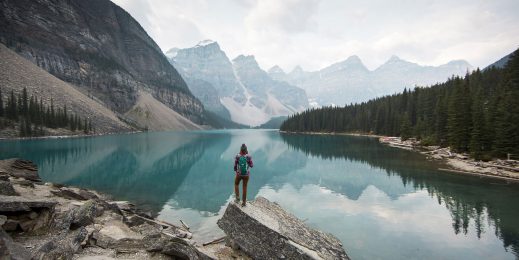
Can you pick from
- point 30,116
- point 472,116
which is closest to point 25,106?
point 30,116

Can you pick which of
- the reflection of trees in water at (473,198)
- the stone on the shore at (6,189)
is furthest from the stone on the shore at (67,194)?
the reflection of trees in water at (473,198)

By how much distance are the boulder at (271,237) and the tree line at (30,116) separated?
13710 centimetres

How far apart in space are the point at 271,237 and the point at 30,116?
150 m

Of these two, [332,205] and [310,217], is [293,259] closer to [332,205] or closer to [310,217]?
[310,217]

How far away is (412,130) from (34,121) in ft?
538

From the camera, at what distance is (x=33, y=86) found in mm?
145625

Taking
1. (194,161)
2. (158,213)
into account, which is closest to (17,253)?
(158,213)

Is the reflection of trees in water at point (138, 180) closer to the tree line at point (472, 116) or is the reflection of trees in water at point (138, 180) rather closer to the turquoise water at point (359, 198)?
the turquoise water at point (359, 198)

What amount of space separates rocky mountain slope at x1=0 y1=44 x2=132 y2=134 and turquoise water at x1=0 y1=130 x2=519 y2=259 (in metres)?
110

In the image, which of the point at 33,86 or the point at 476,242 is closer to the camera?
the point at 476,242

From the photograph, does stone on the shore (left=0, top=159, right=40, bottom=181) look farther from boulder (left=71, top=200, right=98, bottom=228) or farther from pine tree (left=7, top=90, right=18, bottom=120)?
pine tree (left=7, top=90, right=18, bottom=120)

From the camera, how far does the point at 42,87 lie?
5979 inches

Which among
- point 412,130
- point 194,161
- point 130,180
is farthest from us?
point 412,130

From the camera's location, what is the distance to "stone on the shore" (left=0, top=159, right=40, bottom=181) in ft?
92.8
